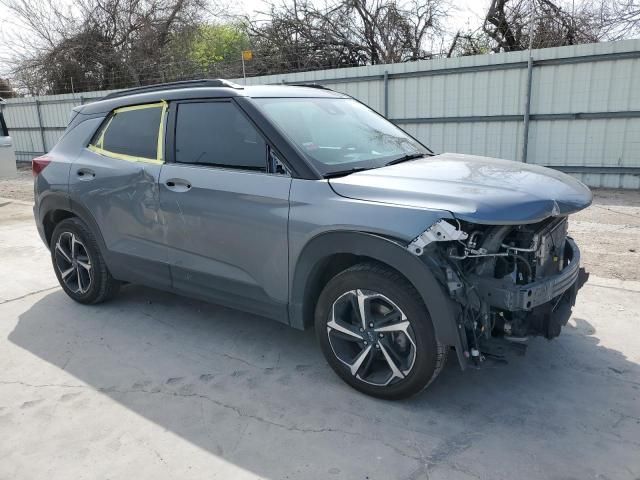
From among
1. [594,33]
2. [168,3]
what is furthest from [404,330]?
[168,3]

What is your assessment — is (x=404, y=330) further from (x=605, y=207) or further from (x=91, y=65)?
(x=91, y=65)

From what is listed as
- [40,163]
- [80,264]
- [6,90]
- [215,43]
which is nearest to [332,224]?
[80,264]

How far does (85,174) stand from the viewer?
4500 mm

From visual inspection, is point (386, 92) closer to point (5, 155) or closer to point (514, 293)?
point (5, 155)

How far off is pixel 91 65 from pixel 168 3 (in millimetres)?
3995

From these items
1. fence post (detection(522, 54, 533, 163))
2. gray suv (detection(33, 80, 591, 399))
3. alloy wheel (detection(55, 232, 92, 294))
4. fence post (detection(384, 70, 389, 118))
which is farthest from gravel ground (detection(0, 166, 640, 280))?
alloy wheel (detection(55, 232, 92, 294))

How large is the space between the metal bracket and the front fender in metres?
0.05

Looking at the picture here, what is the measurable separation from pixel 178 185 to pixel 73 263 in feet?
5.47

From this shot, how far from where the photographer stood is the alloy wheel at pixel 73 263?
4.75 m

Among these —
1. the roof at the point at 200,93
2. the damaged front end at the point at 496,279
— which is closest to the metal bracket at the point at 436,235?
the damaged front end at the point at 496,279

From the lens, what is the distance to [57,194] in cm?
474

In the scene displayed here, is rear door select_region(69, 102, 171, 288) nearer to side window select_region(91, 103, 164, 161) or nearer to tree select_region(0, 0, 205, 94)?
side window select_region(91, 103, 164, 161)

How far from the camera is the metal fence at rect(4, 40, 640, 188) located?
367 inches

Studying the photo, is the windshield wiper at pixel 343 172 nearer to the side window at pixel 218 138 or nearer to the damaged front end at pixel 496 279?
the side window at pixel 218 138
